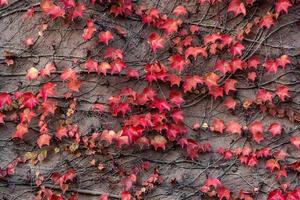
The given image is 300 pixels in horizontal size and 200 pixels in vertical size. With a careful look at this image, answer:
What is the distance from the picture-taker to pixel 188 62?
4.23 meters

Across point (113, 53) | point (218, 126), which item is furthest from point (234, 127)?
point (113, 53)

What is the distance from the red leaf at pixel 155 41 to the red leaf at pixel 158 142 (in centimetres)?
82

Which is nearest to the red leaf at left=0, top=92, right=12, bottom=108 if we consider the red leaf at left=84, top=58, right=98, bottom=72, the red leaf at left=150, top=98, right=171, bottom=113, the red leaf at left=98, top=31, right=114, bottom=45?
the red leaf at left=84, top=58, right=98, bottom=72

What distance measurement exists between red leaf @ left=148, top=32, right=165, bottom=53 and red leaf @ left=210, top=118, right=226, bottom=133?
864 mm

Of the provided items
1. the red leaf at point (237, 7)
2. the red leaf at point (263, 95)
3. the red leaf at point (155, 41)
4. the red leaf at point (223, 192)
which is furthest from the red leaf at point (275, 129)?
the red leaf at point (155, 41)

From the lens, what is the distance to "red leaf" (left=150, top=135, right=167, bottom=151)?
4125 mm

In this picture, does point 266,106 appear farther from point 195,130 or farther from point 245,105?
point 195,130

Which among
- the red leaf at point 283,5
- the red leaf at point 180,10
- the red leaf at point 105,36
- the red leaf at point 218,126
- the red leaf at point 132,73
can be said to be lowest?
the red leaf at point 218,126

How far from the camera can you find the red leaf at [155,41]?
4.18m

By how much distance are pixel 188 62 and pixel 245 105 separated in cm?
66

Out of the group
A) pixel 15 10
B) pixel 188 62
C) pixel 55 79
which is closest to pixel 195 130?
pixel 188 62

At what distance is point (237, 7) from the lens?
4.14m

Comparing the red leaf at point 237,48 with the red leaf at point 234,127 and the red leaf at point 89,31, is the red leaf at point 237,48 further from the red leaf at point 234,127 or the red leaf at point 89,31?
the red leaf at point 89,31

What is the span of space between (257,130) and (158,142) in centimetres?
92
